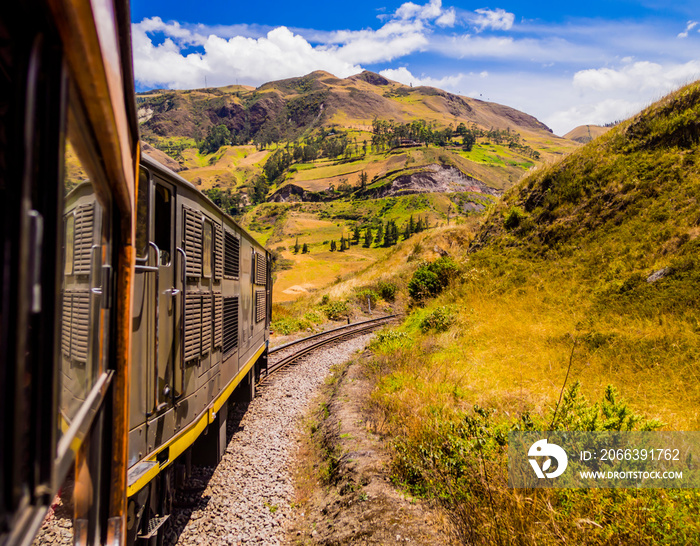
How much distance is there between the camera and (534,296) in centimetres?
1158

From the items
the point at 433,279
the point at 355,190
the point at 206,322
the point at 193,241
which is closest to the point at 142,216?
the point at 193,241

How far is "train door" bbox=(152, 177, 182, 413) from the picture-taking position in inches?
145

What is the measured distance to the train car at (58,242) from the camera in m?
0.86

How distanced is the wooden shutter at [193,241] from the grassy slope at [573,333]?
150 inches

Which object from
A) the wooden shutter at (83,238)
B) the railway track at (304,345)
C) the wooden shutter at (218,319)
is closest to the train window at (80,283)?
the wooden shutter at (83,238)

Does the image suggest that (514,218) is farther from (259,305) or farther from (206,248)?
(206,248)

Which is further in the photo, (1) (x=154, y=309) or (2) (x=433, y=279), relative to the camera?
(2) (x=433, y=279)

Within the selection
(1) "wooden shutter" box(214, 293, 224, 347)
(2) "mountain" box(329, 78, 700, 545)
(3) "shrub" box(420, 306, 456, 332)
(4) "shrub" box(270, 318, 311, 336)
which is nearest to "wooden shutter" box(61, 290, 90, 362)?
(1) "wooden shutter" box(214, 293, 224, 347)

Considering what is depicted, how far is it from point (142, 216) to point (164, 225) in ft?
1.58

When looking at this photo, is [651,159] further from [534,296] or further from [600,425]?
[600,425]

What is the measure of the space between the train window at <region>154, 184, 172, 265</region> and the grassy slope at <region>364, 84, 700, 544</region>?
4.10 meters

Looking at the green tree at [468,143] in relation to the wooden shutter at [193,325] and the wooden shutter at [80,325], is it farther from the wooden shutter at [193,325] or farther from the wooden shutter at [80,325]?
the wooden shutter at [80,325]

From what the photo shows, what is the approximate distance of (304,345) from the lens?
1538 cm

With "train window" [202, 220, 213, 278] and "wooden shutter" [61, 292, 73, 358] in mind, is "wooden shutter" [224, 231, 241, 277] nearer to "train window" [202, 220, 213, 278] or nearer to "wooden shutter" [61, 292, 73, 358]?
"train window" [202, 220, 213, 278]
